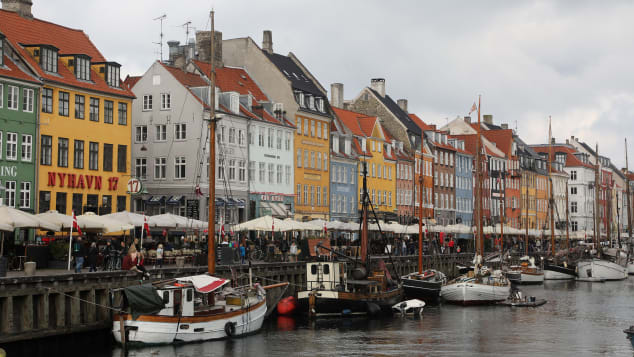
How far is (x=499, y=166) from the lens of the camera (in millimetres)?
129750

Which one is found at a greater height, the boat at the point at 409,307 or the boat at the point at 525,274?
the boat at the point at 525,274

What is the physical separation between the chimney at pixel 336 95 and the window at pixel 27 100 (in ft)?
169

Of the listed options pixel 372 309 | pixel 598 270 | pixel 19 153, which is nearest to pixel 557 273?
pixel 598 270

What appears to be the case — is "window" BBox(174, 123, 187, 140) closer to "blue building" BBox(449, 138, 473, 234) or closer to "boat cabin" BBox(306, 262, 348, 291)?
"boat cabin" BBox(306, 262, 348, 291)

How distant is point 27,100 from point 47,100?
187 centimetres

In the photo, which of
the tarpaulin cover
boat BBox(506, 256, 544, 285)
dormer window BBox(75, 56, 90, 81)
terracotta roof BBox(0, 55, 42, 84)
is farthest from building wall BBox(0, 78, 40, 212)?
boat BBox(506, 256, 544, 285)

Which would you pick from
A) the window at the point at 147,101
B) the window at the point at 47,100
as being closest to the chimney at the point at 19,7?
the window at the point at 47,100

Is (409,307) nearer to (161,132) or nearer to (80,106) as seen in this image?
(80,106)

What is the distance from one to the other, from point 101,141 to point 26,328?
27.7m

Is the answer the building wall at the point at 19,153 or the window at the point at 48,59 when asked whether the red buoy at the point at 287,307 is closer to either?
the building wall at the point at 19,153

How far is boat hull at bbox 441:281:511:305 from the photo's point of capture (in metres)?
56.4

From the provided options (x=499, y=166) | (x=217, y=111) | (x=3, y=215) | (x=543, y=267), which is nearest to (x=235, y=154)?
(x=217, y=111)

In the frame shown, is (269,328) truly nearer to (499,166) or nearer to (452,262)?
(452,262)

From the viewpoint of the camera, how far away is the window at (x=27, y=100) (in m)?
54.1
